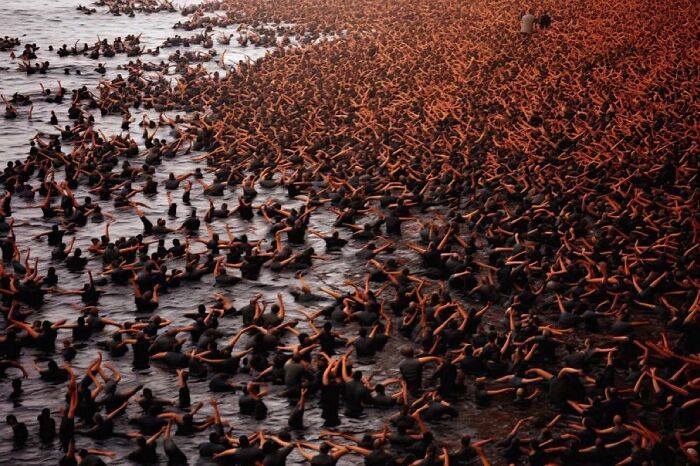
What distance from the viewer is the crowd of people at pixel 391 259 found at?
1276 centimetres

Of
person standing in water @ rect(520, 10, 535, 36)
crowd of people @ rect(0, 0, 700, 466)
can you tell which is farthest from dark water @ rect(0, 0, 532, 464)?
person standing in water @ rect(520, 10, 535, 36)

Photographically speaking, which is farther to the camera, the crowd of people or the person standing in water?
the person standing in water

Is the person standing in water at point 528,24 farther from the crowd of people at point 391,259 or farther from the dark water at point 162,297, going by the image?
the dark water at point 162,297

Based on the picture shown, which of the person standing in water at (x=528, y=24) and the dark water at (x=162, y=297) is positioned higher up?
the person standing in water at (x=528, y=24)

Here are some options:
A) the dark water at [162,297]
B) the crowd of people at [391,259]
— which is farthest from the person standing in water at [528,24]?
the dark water at [162,297]

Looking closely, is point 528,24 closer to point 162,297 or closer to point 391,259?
point 391,259

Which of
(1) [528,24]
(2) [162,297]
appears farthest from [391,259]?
(1) [528,24]

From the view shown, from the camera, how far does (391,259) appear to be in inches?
710

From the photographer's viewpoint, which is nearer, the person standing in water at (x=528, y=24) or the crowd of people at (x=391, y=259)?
the crowd of people at (x=391, y=259)

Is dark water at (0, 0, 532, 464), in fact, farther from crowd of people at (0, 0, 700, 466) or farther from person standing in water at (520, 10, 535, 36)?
person standing in water at (520, 10, 535, 36)

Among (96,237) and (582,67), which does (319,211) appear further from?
(582,67)

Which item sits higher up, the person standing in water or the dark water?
the person standing in water

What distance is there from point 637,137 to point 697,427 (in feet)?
46.8

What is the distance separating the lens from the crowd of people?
12.8 meters
